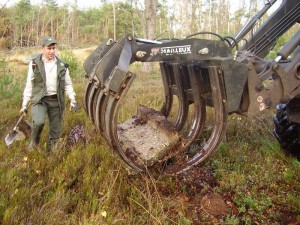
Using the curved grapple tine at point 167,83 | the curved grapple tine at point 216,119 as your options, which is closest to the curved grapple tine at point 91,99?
the curved grapple tine at point 216,119

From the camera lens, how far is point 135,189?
11.3 ft

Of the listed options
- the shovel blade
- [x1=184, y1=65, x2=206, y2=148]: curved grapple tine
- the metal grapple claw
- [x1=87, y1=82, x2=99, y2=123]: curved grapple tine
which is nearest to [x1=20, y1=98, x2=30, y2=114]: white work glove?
the shovel blade

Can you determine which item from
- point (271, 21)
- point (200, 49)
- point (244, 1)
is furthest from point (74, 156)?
point (244, 1)

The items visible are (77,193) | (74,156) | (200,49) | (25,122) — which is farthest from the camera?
(25,122)

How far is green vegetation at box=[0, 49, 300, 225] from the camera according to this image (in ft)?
10.1

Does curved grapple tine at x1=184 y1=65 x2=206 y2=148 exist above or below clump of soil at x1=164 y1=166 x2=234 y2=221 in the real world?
above

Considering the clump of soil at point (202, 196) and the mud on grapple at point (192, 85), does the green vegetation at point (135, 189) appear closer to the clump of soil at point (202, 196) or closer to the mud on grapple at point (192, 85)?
the clump of soil at point (202, 196)

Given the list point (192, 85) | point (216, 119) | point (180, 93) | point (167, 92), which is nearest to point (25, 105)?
point (167, 92)

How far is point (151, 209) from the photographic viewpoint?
124 inches

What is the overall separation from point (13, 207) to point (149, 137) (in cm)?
166

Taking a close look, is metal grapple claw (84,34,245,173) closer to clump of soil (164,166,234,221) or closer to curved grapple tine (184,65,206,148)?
Answer: curved grapple tine (184,65,206,148)

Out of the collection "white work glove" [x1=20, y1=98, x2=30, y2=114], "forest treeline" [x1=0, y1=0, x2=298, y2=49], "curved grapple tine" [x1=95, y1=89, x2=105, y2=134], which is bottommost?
"white work glove" [x1=20, y1=98, x2=30, y2=114]

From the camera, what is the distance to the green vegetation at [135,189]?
3.07 m

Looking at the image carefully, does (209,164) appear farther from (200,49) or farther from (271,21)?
(271,21)
